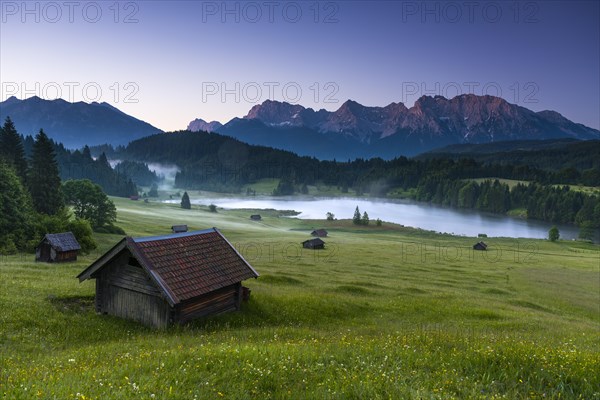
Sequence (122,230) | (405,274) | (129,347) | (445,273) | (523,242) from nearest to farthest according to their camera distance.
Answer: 1. (129,347)
2. (405,274)
3. (445,273)
4. (122,230)
5. (523,242)

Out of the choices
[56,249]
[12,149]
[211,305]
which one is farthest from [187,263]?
[12,149]

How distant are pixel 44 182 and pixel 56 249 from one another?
33.3 metres

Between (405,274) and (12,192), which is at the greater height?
(12,192)

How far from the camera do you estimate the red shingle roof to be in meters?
20.8

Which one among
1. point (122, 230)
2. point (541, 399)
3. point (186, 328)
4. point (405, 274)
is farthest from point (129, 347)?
point (122, 230)

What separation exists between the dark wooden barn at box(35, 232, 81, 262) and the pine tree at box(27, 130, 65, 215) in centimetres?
2742

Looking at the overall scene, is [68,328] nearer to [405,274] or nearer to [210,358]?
[210,358]

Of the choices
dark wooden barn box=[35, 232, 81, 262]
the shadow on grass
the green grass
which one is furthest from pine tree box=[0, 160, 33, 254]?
the shadow on grass

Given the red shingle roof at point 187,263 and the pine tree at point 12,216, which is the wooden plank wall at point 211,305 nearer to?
the red shingle roof at point 187,263

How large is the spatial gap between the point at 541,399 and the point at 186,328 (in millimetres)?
17035

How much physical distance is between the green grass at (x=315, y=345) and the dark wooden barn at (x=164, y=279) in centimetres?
95

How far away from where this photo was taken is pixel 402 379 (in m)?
9.57

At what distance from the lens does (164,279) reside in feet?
67.9

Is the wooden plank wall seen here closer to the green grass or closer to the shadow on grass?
the green grass
